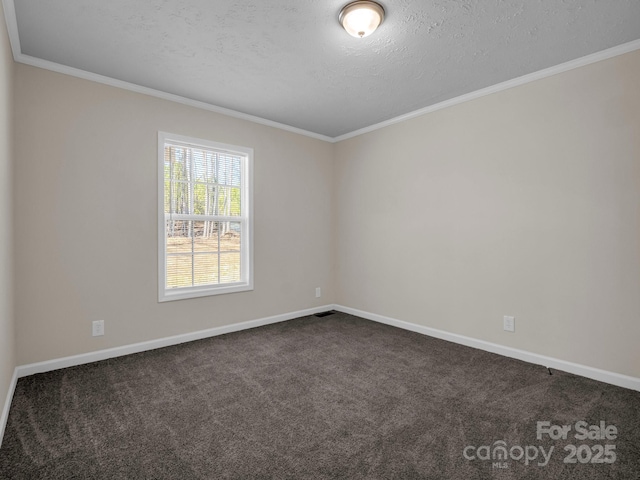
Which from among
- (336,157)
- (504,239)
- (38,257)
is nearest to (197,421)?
(38,257)

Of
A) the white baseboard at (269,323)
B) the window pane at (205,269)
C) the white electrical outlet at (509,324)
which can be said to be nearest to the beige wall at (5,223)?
the white baseboard at (269,323)

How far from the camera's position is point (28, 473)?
1.66 m

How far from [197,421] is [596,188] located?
3.34 meters

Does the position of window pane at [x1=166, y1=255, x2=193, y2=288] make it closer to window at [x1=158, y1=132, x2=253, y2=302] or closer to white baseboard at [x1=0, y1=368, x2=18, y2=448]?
window at [x1=158, y1=132, x2=253, y2=302]

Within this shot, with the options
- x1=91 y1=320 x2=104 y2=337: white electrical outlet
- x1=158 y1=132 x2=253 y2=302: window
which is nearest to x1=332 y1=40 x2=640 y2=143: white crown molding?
x1=158 y1=132 x2=253 y2=302: window

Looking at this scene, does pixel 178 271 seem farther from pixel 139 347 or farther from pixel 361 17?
pixel 361 17

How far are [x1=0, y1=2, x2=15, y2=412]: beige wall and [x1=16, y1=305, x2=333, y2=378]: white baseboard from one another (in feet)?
1.05

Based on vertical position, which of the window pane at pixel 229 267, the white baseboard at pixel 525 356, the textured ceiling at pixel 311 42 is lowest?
the white baseboard at pixel 525 356

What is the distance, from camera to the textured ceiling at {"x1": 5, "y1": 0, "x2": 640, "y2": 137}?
2.16 meters

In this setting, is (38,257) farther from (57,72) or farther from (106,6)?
(106,6)

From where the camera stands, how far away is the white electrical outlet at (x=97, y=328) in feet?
10.1

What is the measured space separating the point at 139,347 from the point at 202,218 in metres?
1.43

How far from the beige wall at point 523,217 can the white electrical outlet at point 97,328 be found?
9.86 feet

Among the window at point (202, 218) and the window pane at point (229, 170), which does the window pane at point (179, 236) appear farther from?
the window pane at point (229, 170)
